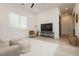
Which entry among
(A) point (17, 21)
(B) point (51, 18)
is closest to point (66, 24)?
(B) point (51, 18)

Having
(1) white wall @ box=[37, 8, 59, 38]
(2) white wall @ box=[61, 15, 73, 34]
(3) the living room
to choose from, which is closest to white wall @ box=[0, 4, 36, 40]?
(3) the living room

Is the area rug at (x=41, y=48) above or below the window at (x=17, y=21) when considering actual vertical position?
below

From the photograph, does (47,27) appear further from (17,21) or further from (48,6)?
(17,21)

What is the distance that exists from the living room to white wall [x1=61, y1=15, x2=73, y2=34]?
0.02 metres

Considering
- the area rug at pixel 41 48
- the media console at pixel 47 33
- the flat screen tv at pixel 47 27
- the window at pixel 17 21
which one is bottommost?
the area rug at pixel 41 48

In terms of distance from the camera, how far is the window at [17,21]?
1.62 m

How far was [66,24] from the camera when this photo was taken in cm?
166

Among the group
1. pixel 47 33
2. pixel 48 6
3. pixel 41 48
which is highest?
pixel 48 6

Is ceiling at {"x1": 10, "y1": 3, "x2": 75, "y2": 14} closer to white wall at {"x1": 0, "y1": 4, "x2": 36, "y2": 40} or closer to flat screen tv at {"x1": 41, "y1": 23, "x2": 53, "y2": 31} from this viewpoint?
white wall at {"x1": 0, "y1": 4, "x2": 36, "y2": 40}

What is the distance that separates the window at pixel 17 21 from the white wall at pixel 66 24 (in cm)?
54

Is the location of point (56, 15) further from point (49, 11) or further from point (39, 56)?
point (39, 56)

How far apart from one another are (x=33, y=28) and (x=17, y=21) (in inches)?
9.6

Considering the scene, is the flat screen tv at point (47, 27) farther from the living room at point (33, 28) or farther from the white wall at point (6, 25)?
the white wall at point (6, 25)

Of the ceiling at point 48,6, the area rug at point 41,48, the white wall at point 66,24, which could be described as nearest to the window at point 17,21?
the ceiling at point 48,6
